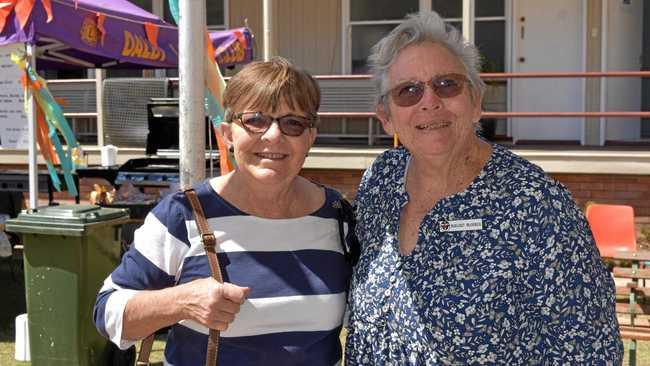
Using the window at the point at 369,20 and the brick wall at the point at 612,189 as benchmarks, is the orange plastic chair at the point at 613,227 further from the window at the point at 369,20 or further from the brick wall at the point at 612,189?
the window at the point at 369,20

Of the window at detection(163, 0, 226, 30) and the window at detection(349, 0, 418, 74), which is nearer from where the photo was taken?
the window at detection(349, 0, 418, 74)

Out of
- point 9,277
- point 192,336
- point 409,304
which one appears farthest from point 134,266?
point 9,277

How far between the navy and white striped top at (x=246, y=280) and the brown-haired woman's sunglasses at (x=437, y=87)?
49cm

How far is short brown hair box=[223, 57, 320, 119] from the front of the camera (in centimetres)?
208

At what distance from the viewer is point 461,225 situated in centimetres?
196

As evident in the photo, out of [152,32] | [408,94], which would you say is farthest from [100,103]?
[408,94]

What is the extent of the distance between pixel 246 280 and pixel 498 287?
68cm

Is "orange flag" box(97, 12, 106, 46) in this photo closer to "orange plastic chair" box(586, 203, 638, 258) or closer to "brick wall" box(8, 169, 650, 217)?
"brick wall" box(8, 169, 650, 217)

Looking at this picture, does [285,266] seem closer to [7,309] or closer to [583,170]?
[7,309]

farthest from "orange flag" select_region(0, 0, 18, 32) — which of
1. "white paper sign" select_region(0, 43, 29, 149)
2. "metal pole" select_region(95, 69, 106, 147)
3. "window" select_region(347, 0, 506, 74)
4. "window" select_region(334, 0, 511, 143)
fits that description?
"window" select_region(347, 0, 506, 74)

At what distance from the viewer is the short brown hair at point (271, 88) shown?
208cm

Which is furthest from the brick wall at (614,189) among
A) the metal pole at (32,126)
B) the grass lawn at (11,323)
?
the metal pole at (32,126)

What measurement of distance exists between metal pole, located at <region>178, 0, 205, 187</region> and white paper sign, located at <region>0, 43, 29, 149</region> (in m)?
1.84

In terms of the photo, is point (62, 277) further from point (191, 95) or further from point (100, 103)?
point (100, 103)
